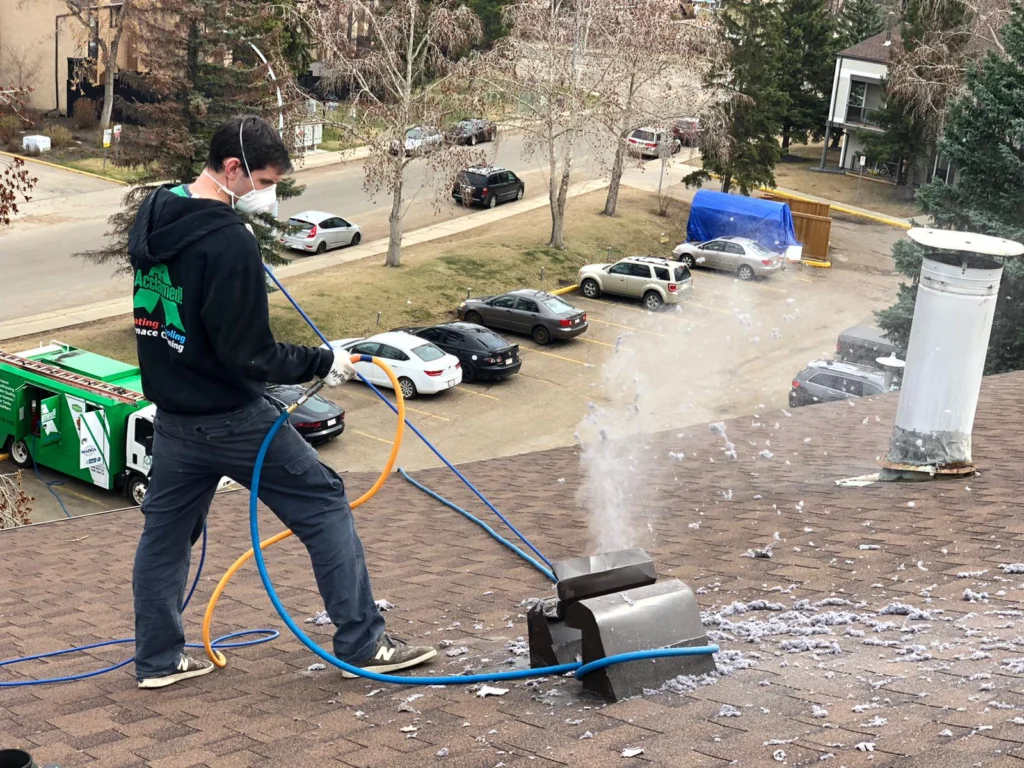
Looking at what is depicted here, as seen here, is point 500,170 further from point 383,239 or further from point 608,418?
point 608,418

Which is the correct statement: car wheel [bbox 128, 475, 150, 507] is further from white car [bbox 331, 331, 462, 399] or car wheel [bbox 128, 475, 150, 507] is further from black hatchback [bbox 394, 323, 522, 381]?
black hatchback [bbox 394, 323, 522, 381]

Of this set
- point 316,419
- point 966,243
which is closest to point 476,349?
point 316,419

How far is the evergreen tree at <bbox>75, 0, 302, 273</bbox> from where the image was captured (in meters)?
25.0

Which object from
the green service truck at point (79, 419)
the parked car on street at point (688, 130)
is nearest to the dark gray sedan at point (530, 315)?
the green service truck at point (79, 419)

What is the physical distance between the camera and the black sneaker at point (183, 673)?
4930 millimetres

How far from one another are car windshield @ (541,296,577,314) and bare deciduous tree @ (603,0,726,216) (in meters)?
8.41

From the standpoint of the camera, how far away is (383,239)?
35.1 m

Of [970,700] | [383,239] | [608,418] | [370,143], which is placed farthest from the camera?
[383,239]

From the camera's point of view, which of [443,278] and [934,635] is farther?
[443,278]

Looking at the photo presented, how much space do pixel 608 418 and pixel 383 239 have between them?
601 inches

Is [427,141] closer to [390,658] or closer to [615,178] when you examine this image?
[615,178]

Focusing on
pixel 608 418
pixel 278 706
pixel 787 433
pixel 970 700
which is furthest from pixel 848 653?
pixel 608 418

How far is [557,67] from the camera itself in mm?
32406

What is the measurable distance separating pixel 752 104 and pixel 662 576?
35.9 metres
